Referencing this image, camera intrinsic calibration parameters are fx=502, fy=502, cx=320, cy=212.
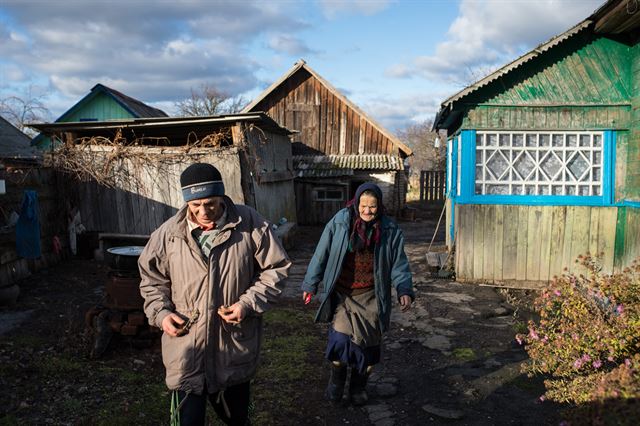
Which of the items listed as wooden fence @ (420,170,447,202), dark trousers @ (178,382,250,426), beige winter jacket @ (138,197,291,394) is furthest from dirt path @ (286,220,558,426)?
wooden fence @ (420,170,447,202)

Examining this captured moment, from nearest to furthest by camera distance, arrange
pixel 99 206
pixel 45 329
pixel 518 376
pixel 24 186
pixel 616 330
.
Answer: pixel 616 330
pixel 518 376
pixel 45 329
pixel 24 186
pixel 99 206

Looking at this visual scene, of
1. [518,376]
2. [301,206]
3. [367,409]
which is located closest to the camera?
[367,409]

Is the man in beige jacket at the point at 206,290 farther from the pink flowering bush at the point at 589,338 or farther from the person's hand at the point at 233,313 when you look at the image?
the pink flowering bush at the point at 589,338

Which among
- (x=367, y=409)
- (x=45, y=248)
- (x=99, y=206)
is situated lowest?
(x=367, y=409)

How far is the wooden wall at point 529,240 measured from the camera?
8.37 m

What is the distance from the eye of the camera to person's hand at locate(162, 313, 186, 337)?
2803 millimetres

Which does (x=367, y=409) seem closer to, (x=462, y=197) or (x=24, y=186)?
(x=462, y=197)

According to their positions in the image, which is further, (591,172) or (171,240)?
(591,172)

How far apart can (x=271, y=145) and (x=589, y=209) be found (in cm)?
811

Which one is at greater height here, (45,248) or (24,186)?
(24,186)

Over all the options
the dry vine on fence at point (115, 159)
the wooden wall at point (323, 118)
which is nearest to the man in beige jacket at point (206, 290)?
the dry vine on fence at point (115, 159)

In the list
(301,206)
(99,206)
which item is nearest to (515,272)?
(99,206)

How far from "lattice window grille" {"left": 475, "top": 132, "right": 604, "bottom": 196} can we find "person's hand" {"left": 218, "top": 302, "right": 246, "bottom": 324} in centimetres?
669

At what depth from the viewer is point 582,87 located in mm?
8266
